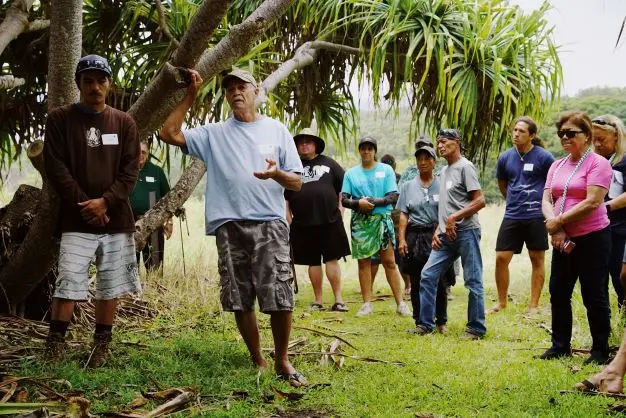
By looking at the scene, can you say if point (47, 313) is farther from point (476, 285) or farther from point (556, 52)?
point (556, 52)

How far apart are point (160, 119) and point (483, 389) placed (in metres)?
2.40

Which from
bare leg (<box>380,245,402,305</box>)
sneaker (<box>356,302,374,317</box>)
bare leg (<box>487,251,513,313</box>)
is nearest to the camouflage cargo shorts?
sneaker (<box>356,302,374,317</box>)

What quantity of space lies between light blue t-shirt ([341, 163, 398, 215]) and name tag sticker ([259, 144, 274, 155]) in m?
3.14

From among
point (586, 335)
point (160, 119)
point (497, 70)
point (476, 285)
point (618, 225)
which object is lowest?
point (586, 335)

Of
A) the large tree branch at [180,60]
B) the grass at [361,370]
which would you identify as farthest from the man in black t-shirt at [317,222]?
the large tree branch at [180,60]

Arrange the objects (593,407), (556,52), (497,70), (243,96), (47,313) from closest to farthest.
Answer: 1. (593,407)
2. (243,96)
3. (47,313)
4. (497,70)
5. (556,52)

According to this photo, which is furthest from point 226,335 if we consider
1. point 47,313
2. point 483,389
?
point 483,389

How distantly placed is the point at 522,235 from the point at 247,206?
11.8 ft

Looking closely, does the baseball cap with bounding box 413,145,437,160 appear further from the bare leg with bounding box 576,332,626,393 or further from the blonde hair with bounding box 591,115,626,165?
the bare leg with bounding box 576,332,626,393

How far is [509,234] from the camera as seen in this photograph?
6586 millimetres

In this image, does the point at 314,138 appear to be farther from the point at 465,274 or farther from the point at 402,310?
the point at 465,274

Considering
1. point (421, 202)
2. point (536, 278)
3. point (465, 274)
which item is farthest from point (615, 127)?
point (536, 278)

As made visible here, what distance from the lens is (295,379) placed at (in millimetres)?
3742

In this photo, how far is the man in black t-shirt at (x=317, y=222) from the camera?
6.95 meters
